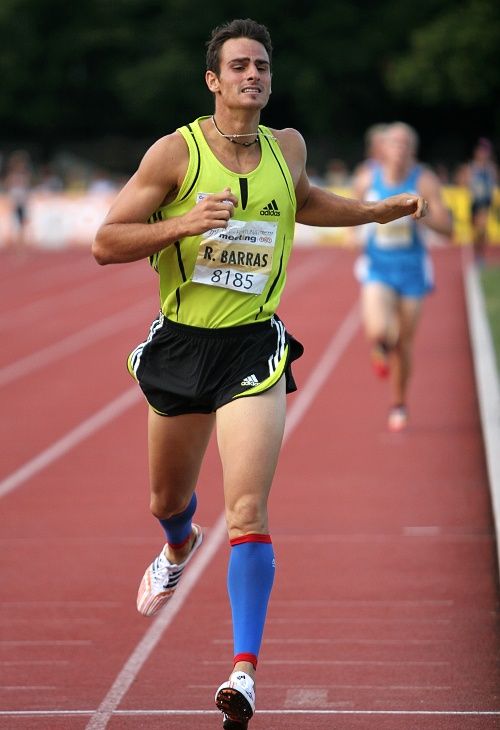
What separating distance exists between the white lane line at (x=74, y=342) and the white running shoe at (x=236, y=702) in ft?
32.9

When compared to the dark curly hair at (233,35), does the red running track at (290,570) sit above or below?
below

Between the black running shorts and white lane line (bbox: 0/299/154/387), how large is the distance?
929 cm

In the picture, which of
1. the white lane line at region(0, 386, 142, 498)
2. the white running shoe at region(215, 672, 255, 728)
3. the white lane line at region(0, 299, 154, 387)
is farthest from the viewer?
the white lane line at region(0, 299, 154, 387)

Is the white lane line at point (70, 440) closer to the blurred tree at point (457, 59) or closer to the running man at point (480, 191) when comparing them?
the running man at point (480, 191)

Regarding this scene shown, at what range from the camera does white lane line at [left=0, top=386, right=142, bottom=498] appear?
380 inches

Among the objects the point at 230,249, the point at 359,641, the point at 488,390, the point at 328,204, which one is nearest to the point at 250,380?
the point at 230,249

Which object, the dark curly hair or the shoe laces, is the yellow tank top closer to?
the dark curly hair

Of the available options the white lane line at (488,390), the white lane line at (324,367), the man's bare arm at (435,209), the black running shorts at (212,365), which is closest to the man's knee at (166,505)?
the black running shorts at (212,365)

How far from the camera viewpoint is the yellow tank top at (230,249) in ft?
15.9

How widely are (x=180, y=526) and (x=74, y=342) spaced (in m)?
12.3

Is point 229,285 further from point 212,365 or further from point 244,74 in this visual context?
point 244,74

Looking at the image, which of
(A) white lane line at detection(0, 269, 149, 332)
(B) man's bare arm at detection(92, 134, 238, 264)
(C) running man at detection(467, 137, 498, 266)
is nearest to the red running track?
(B) man's bare arm at detection(92, 134, 238, 264)

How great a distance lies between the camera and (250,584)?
15.5 feet

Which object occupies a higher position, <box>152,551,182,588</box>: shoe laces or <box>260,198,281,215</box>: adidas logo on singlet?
<box>260,198,281,215</box>: adidas logo on singlet
